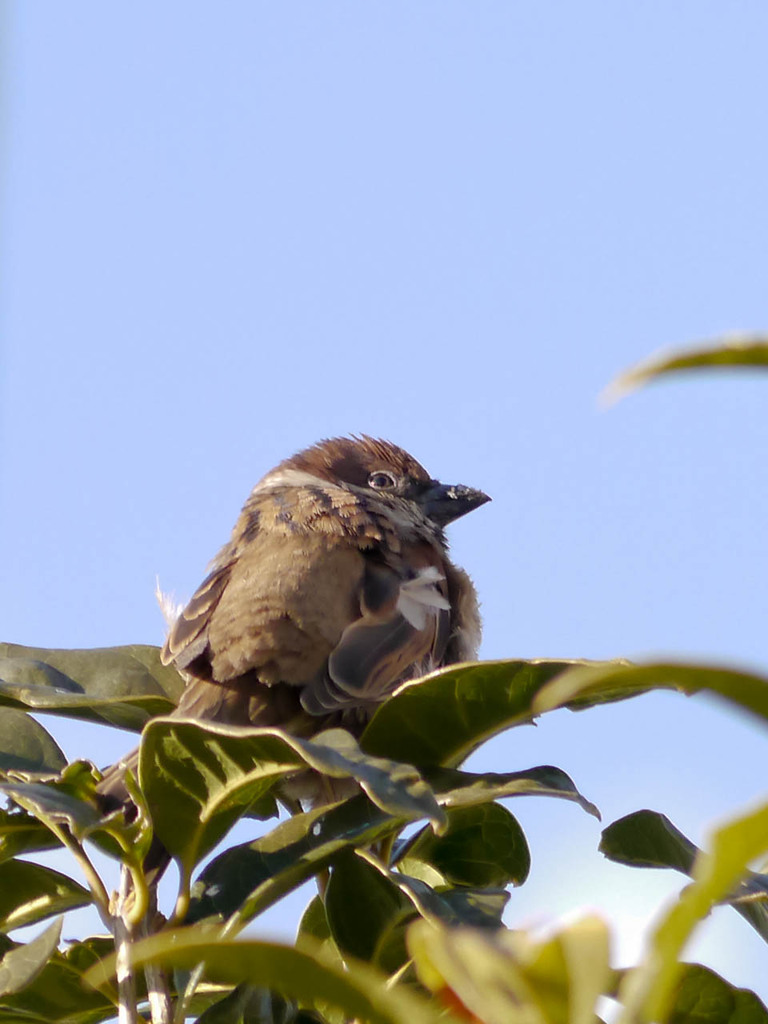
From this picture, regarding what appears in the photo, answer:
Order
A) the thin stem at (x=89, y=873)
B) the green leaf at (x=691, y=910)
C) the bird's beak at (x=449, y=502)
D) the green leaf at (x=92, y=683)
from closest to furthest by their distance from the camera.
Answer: the green leaf at (x=691, y=910)
the thin stem at (x=89, y=873)
the green leaf at (x=92, y=683)
the bird's beak at (x=449, y=502)

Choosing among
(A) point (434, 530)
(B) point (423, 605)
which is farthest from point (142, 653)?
(A) point (434, 530)

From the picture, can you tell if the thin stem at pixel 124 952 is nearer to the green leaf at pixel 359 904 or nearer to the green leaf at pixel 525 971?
the green leaf at pixel 359 904

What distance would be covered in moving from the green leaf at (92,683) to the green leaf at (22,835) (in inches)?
9.0

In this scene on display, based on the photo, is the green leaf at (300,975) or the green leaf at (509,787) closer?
the green leaf at (300,975)

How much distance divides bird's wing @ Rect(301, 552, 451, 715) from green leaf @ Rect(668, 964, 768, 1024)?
4.72 feet

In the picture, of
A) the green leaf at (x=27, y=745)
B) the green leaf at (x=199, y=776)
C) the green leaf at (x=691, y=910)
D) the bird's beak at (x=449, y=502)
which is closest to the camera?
the green leaf at (x=691, y=910)

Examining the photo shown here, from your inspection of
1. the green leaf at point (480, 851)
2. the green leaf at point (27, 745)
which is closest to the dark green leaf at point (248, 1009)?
the green leaf at point (480, 851)

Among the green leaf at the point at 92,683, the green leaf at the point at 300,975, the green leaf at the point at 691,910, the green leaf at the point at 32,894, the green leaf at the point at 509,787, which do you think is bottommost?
the green leaf at the point at 32,894

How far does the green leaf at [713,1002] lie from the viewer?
236cm

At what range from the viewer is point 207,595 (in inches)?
161

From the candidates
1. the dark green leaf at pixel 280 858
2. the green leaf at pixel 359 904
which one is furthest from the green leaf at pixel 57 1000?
the green leaf at pixel 359 904

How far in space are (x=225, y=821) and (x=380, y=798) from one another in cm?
65

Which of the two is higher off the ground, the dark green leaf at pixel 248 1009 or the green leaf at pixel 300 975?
the green leaf at pixel 300 975

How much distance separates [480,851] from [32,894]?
87 cm
